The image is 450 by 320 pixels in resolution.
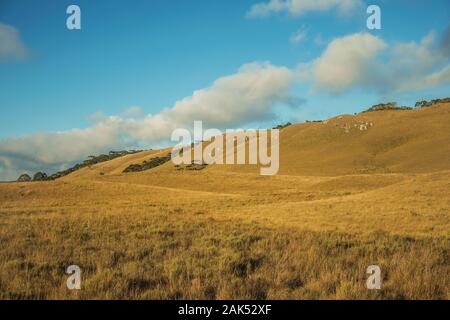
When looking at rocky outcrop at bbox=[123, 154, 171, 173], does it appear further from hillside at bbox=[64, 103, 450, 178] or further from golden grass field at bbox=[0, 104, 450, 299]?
golden grass field at bbox=[0, 104, 450, 299]

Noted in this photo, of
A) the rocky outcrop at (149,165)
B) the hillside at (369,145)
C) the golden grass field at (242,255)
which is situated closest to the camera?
the golden grass field at (242,255)

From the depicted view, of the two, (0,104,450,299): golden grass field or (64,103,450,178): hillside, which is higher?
(64,103,450,178): hillside

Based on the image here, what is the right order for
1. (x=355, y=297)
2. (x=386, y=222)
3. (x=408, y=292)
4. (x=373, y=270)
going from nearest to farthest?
(x=355, y=297), (x=408, y=292), (x=373, y=270), (x=386, y=222)

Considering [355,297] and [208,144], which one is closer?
[355,297]

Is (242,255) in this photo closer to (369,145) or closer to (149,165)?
(369,145)

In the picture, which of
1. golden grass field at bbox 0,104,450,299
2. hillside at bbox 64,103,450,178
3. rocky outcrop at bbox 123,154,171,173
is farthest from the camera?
rocky outcrop at bbox 123,154,171,173

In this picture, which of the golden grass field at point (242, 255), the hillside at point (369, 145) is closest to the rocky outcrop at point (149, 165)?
the hillside at point (369, 145)

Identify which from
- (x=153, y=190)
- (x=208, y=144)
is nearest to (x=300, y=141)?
(x=208, y=144)

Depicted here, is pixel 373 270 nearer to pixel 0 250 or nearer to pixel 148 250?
pixel 148 250

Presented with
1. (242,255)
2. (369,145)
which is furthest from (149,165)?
(242,255)

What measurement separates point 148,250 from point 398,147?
9848cm

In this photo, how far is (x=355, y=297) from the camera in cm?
660

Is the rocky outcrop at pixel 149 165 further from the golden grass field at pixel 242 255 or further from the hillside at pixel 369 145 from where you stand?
the golden grass field at pixel 242 255

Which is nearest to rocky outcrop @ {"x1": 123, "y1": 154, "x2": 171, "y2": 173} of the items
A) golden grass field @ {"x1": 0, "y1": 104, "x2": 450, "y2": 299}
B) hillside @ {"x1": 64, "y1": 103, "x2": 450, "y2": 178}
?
hillside @ {"x1": 64, "y1": 103, "x2": 450, "y2": 178}
